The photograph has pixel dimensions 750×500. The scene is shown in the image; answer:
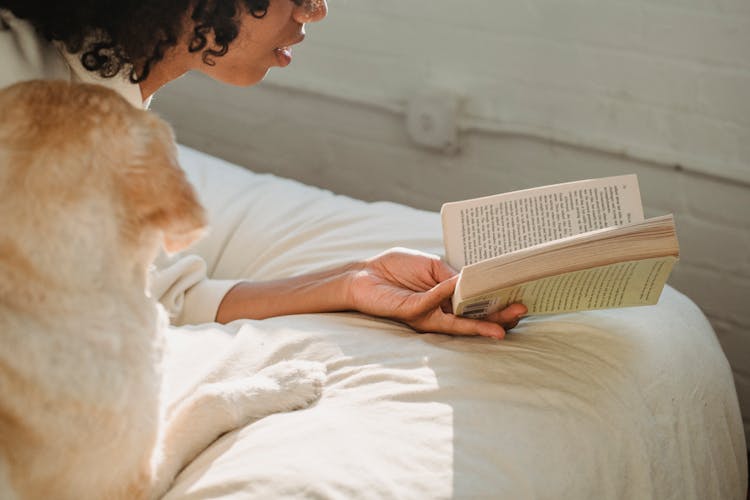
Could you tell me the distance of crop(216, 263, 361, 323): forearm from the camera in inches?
61.6

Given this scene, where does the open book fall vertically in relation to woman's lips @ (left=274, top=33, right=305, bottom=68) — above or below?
below

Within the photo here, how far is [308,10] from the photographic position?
1530mm

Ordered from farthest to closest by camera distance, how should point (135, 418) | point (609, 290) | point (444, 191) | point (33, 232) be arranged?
point (444, 191) < point (609, 290) < point (135, 418) < point (33, 232)

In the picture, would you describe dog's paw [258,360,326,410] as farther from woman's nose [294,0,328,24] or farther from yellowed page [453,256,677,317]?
woman's nose [294,0,328,24]

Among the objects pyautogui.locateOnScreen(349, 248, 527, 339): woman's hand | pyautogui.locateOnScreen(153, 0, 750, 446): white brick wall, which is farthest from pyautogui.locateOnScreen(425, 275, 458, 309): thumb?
pyautogui.locateOnScreen(153, 0, 750, 446): white brick wall

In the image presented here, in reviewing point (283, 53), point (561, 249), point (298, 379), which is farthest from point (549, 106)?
point (298, 379)

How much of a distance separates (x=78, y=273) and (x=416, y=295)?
0.59 meters

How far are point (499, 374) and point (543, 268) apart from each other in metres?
0.20

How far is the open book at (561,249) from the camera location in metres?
1.22

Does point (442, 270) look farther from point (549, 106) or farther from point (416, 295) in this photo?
point (549, 106)

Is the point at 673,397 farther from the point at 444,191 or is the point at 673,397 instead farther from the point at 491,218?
the point at 444,191

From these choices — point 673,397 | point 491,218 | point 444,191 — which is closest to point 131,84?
point 491,218

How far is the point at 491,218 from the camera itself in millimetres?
1469

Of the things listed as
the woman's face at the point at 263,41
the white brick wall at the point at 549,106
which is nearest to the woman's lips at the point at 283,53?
the woman's face at the point at 263,41
